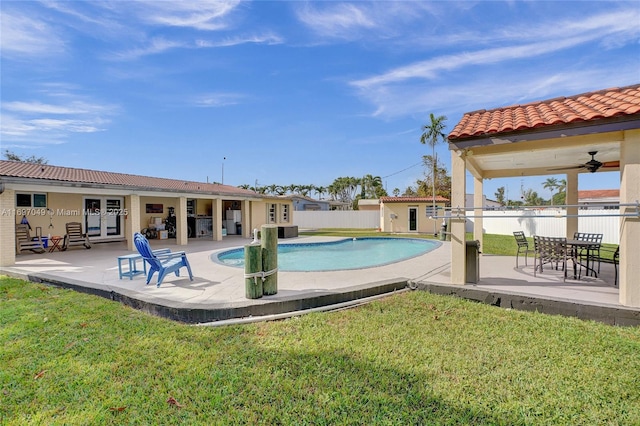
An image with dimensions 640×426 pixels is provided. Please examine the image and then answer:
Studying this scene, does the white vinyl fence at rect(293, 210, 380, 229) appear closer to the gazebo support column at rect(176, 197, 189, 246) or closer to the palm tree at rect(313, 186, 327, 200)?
the gazebo support column at rect(176, 197, 189, 246)

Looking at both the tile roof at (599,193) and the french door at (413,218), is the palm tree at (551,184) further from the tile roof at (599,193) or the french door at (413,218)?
the french door at (413,218)

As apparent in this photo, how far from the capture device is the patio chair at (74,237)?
13289 millimetres

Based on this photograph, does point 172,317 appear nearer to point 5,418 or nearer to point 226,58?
point 5,418

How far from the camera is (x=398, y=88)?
16453 mm

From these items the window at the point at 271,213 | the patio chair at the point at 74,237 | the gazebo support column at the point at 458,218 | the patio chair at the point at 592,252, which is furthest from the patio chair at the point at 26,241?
the patio chair at the point at 592,252

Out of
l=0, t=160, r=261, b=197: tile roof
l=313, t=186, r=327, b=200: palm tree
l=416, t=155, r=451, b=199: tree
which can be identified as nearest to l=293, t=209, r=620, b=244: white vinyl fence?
l=416, t=155, r=451, b=199: tree

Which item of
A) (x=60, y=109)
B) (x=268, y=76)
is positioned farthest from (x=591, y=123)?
(x=60, y=109)

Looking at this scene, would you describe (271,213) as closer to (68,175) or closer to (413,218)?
(413,218)

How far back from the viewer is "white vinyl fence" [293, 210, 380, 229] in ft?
104

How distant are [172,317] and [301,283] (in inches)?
108

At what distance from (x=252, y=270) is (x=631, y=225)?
6.17 m

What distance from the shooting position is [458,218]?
6211 mm

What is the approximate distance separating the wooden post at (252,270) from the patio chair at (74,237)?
12495mm

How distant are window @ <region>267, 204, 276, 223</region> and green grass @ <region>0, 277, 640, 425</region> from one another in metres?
18.0
